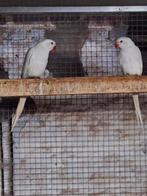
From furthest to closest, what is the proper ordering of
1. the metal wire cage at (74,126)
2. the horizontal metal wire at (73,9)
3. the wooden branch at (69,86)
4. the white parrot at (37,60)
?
1. the metal wire cage at (74,126)
2. the horizontal metal wire at (73,9)
3. the white parrot at (37,60)
4. the wooden branch at (69,86)

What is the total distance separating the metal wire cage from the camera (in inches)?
102

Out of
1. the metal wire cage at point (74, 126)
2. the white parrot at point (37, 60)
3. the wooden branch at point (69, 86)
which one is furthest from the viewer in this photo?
the metal wire cage at point (74, 126)

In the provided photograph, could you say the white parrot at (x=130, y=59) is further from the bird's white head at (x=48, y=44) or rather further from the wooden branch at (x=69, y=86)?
the wooden branch at (x=69, y=86)

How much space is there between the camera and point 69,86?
5.67 ft

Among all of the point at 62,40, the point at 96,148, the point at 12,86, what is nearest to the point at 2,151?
the point at 96,148

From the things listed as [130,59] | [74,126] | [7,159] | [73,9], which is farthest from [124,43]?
[7,159]

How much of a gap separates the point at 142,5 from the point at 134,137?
0.69 meters

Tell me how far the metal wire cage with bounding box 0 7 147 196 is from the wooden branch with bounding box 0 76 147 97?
0.84 metres

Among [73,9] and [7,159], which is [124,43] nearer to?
[73,9]

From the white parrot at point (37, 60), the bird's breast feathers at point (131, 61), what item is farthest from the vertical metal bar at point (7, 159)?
the bird's breast feathers at point (131, 61)

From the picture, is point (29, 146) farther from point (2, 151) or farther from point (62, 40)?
point (62, 40)

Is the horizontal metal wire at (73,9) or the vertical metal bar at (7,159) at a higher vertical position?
the horizontal metal wire at (73,9)

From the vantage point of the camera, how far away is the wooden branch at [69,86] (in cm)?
173

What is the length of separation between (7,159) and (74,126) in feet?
1.26
